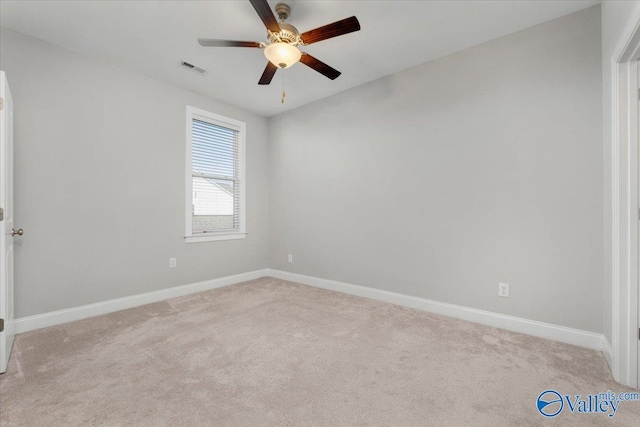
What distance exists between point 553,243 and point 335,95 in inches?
116

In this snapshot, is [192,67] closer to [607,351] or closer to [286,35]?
[286,35]

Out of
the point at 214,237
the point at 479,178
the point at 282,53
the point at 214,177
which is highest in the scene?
the point at 282,53

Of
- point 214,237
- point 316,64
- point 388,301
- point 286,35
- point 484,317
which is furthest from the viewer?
point 214,237

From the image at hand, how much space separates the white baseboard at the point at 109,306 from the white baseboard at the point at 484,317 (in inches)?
60.4

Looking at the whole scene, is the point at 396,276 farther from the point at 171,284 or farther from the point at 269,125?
the point at 269,125

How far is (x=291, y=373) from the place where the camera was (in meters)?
1.80

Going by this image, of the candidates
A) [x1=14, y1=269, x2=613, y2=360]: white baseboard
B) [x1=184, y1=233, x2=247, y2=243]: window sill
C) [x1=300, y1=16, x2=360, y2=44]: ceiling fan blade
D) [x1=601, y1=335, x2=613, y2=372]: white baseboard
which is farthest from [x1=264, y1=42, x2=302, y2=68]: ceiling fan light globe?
[x1=601, y1=335, x2=613, y2=372]: white baseboard

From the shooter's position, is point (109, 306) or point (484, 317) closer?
point (484, 317)

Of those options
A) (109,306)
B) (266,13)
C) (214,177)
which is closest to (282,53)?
(266,13)

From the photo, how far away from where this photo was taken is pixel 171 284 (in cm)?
344

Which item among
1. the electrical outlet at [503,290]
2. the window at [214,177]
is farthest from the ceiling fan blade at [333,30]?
the electrical outlet at [503,290]

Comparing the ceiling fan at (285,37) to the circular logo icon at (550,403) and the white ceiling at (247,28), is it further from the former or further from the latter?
the circular logo icon at (550,403)

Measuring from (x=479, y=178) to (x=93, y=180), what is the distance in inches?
154

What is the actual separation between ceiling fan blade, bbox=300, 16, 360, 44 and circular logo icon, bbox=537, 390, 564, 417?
2522 millimetres
